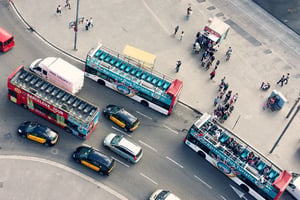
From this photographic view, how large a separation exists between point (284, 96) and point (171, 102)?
56.9ft

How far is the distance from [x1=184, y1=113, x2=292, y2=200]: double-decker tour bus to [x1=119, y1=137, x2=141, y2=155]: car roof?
6.21 metres

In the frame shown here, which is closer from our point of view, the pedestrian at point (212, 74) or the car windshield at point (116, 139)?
the car windshield at point (116, 139)

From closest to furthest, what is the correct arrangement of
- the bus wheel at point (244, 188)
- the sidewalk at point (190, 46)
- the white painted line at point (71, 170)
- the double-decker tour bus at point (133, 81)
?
the white painted line at point (71, 170) < the bus wheel at point (244, 188) < the double-decker tour bus at point (133, 81) < the sidewalk at point (190, 46)

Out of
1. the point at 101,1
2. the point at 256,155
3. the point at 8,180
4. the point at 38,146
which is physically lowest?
the point at 8,180

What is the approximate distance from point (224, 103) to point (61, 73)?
2053cm

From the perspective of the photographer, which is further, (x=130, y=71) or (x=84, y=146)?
(x=130, y=71)

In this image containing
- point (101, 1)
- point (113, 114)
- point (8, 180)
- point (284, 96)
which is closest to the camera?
point (8, 180)

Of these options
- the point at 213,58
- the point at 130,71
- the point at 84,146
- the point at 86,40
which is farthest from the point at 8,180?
the point at 213,58

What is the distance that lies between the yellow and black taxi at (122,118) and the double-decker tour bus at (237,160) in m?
6.13

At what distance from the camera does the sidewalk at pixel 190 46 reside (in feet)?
182

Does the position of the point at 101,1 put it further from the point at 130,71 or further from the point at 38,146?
the point at 38,146

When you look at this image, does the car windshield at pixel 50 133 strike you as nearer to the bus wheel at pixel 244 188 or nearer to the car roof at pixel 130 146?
the car roof at pixel 130 146

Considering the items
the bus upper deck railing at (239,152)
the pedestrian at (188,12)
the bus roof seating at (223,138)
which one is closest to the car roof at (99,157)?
the bus upper deck railing at (239,152)

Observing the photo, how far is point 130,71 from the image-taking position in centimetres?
5391
